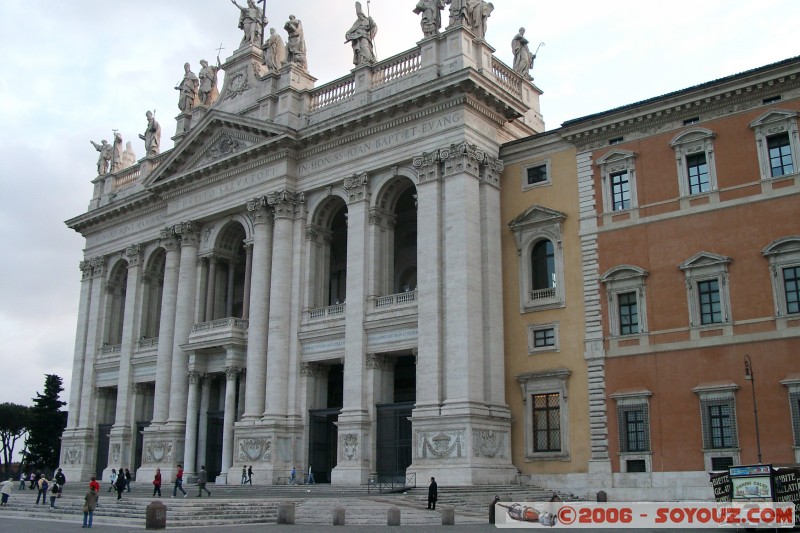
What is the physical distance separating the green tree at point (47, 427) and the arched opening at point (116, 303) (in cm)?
1903

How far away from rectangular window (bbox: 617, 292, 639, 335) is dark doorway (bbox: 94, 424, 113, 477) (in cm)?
3098

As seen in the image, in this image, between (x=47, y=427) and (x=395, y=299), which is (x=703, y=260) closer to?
(x=395, y=299)

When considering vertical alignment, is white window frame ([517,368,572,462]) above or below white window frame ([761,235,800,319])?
below

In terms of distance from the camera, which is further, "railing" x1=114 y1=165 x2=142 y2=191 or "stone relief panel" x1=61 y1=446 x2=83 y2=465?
"railing" x1=114 y1=165 x2=142 y2=191

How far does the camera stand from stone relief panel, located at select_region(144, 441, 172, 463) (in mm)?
43438

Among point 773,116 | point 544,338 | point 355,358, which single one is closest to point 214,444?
point 355,358

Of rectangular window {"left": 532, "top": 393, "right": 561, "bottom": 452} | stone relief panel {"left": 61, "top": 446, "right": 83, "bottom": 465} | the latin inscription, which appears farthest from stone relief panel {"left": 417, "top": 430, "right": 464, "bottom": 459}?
stone relief panel {"left": 61, "top": 446, "right": 83, "bottom": 465}

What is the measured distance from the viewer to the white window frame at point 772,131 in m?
30.1

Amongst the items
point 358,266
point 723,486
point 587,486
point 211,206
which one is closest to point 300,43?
point 211,206

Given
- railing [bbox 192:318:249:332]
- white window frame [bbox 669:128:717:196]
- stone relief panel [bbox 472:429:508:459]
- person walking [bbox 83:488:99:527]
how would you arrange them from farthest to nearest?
1. railing [bbox 192:318:249:332]
2. stone relief panel [bbox 472:429:508:459]
3. white window frame [bbox 669:128:717:196]
4. person walking [bbox 83:488:99:527]

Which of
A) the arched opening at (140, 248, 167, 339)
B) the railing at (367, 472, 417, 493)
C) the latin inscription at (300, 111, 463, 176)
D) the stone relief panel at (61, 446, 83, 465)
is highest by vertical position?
the latin inscription at (300, 111, 463, 176)

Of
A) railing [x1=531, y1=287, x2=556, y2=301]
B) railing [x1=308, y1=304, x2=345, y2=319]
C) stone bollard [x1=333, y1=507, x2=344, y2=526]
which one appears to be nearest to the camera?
stone bollard [x1=333, y1=507, x2=344, y2=526]

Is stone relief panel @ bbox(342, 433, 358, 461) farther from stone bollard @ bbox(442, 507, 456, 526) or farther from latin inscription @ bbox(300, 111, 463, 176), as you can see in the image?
latin inscription @ bbox(300, 111, 463, 176)

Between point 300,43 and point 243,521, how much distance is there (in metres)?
26.4
